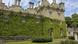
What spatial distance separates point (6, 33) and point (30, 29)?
14.1ft

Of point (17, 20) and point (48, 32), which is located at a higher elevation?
point (17, 20)

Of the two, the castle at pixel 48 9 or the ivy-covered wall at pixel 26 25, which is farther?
the castle at pixel 48 9

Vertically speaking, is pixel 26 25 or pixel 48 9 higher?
pixel 48 9

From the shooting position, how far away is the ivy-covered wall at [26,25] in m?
18.7

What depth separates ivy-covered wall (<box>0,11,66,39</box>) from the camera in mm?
18703

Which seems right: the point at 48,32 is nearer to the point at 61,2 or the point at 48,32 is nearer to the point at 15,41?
the point at 15,41

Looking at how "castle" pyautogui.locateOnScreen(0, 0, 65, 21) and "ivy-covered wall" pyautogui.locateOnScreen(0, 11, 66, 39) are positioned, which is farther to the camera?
"castle" pyautogui.locateOnScreen(0, 0, 65, 21)

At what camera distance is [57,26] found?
2727 cm

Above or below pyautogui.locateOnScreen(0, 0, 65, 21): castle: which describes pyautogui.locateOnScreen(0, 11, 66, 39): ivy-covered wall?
below

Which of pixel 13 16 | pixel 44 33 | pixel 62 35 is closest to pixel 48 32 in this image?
pixel 44 33

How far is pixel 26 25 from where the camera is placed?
2083cm

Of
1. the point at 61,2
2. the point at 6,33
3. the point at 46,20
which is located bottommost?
the point at 6,33

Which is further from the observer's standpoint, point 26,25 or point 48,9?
point 48,9

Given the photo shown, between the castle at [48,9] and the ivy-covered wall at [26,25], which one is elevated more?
the castle at [48,9]
